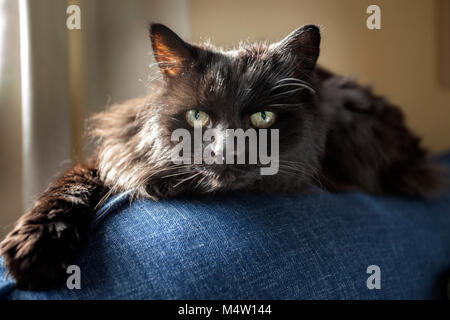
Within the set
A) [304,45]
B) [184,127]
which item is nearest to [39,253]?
[184,127]

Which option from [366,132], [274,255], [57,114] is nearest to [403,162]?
[366,132]

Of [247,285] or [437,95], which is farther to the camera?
[437,95]

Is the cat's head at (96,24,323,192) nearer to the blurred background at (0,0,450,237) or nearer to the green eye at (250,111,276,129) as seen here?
the green eye at (250,111,276,129)

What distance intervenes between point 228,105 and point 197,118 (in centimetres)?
9

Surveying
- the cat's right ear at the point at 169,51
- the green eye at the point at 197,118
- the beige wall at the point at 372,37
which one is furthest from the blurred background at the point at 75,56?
the green eye at the point at 197,118

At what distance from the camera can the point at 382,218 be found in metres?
1.37

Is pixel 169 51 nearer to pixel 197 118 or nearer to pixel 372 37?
pixel 197 118

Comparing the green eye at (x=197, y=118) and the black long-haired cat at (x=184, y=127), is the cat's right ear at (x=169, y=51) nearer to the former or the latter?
the black long-haired cat at (x=184, y=127)

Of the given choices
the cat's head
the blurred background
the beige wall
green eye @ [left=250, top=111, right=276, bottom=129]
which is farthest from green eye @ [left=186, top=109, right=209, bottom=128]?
the beige wall

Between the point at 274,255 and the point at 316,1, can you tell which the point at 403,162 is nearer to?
the point at 316,1

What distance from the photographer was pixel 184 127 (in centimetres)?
103

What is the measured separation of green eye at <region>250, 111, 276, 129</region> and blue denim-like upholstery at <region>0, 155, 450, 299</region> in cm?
21

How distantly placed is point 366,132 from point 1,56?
53.5 inches

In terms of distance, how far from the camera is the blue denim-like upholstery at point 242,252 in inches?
34.3
